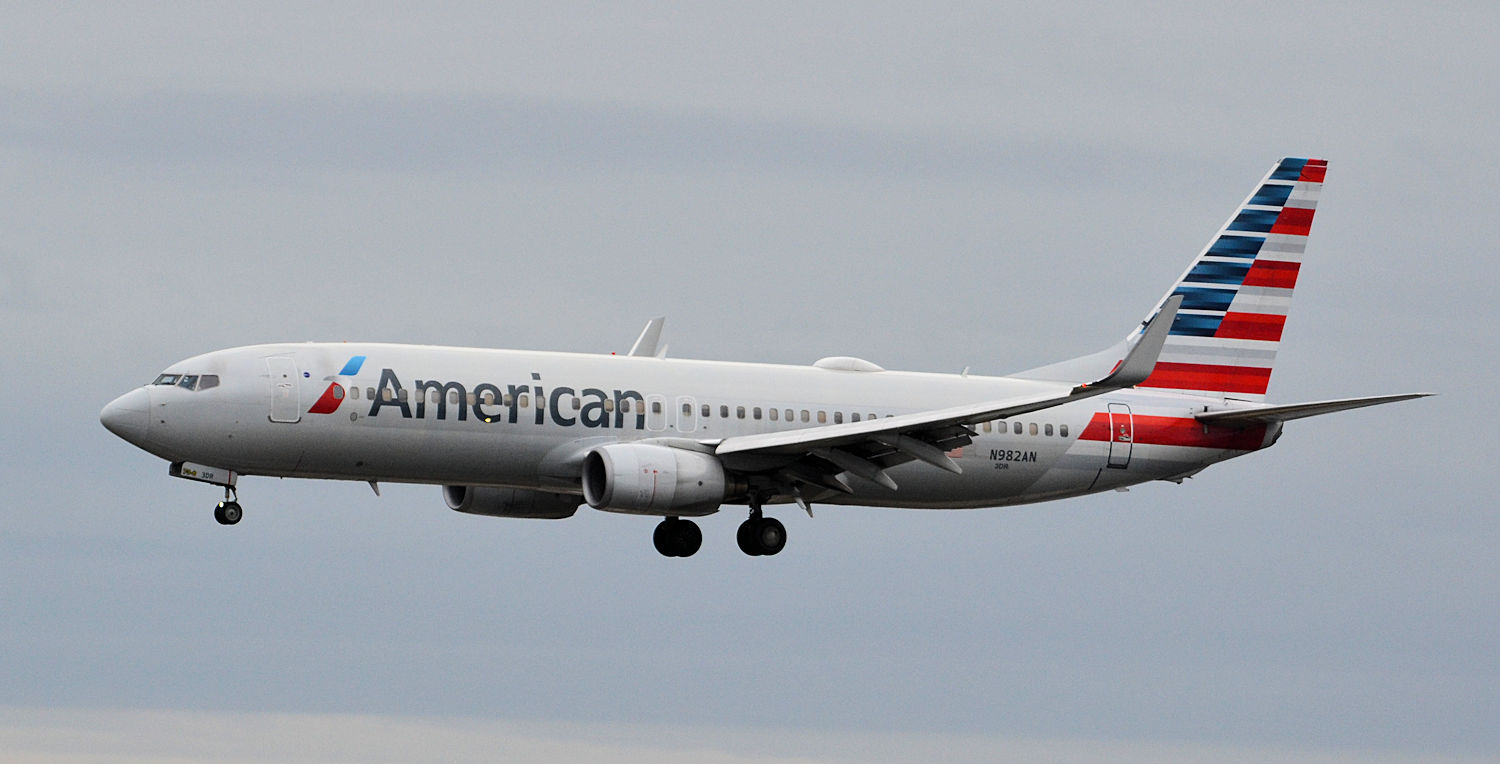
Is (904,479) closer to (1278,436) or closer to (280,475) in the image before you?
(1278,436)

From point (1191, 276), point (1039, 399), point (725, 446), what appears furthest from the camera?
point (1191, 276)

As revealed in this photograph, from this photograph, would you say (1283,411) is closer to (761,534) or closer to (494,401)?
(761,534)

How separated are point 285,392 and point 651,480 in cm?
751

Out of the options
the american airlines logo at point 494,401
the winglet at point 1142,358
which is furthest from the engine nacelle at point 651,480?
the winglet at point 1142,358

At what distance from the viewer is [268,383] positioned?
45.9 metres

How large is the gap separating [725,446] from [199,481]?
10684 mm

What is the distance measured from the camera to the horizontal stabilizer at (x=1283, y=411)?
157 ft

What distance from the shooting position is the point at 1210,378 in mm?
56094

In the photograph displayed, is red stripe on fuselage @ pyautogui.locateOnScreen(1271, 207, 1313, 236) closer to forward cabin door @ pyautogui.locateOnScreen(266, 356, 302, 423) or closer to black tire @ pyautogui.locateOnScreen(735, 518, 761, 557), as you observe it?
black tire @ pyautogui.locateOnScreen(735, 518, 761, 557)

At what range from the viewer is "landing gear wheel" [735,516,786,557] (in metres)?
50.1

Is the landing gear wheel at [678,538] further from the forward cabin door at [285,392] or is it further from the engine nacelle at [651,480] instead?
the forward cabin door at [285,392]

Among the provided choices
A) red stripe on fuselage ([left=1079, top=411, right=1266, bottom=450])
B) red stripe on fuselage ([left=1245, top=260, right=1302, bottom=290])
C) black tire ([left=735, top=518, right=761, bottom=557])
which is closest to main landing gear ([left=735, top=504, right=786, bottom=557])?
black tire ([left=735, top=518, right=761, bottom=557])

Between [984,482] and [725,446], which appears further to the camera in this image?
[984,482]

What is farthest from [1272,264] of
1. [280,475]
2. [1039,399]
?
[280,475]
